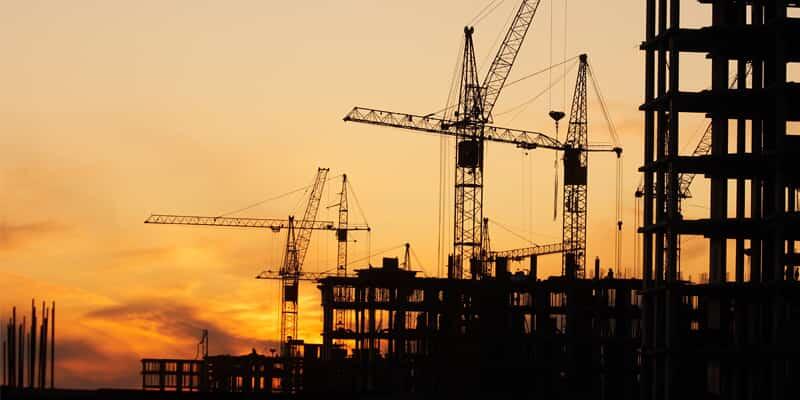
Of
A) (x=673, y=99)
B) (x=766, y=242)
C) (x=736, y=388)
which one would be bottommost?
(x=736, y=388)

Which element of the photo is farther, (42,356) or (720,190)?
(42,356)

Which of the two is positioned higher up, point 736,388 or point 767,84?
point 767,84

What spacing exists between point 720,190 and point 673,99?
7.02m

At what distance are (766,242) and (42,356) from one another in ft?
283

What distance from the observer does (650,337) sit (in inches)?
4077

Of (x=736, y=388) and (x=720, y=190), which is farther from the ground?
(x=720, y=190)

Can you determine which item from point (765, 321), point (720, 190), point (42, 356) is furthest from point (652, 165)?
point (42, 356)

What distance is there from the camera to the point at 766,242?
4072 inches

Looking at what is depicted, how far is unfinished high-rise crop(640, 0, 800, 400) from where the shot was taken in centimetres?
9819

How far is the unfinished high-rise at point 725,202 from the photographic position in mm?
98188

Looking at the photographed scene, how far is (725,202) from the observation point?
103m

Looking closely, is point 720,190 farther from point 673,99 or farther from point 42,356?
point 42,356

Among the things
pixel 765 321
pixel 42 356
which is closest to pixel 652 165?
pixel 765 321

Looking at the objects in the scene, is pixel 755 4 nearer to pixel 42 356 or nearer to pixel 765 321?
pixel 765 321
